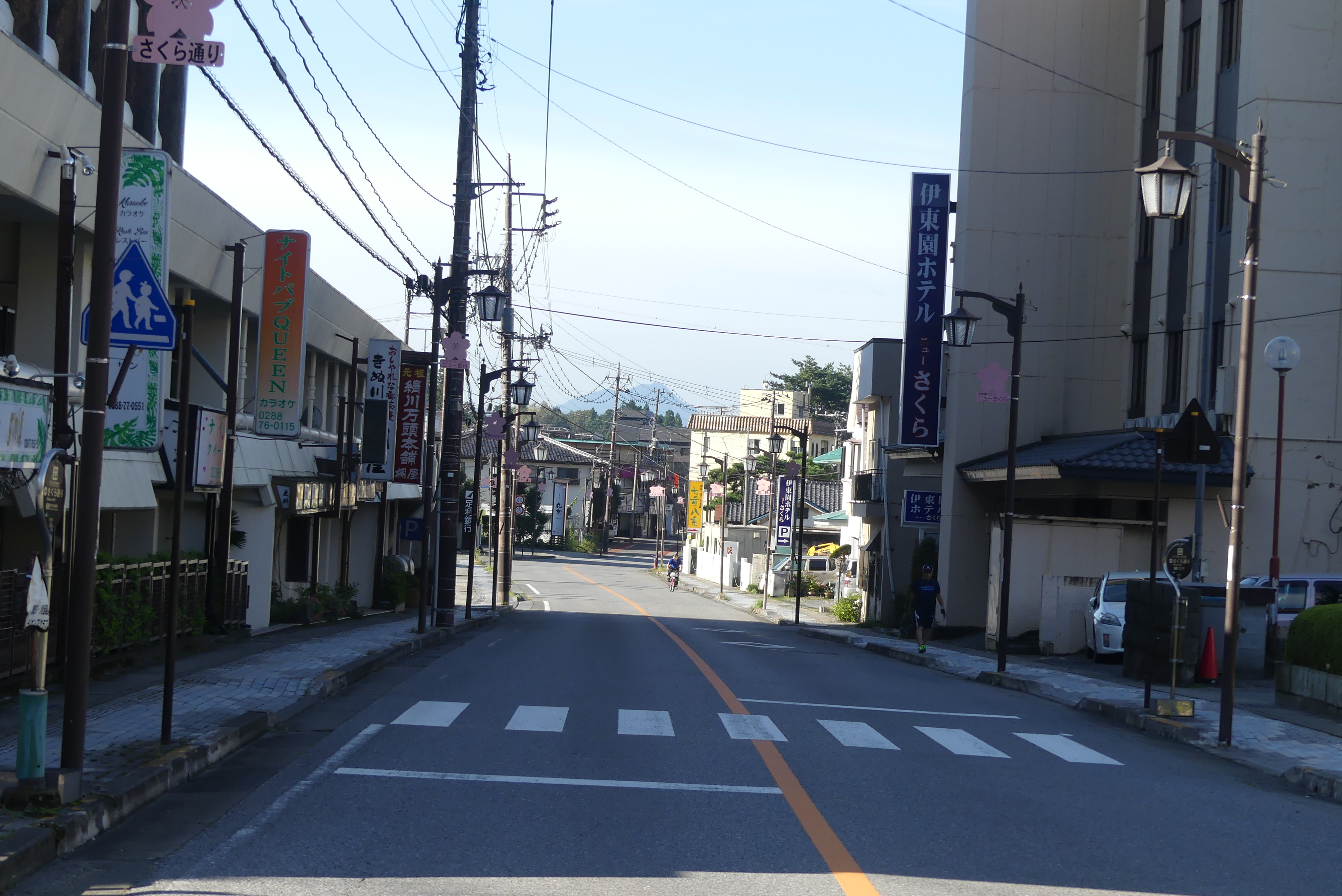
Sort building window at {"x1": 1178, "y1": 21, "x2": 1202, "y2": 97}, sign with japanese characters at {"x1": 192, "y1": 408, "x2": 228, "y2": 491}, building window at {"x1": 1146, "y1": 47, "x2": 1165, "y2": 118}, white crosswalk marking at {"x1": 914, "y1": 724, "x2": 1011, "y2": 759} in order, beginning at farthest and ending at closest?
building window at {"x1": 1146, "y1": 47, "x2": 1165, "y2": 118}, building window at {"x1": 1178, "y1": 21, "x2": 1202, "y2": 97}, sign with japanese characters at {"x1": 192, "y1": 408, "x2": 228, "y2": 491}, white crosswalk marking at {"x1": 914, "y1": 724, "x2": 1011, "y2": 759}

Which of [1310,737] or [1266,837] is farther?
[1310,737]

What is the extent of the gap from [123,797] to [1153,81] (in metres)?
30.2

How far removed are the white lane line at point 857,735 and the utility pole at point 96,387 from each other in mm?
6503

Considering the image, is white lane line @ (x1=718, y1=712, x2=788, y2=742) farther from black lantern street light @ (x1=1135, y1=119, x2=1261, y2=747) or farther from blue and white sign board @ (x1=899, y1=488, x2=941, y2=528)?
blue and white sign board @ (x1=899, y1=488, x2=941, y2=528)

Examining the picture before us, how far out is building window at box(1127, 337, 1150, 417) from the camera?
29688mm

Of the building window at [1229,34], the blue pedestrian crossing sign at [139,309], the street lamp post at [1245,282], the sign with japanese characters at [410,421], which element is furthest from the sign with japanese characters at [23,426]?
the building window at [1229,34]

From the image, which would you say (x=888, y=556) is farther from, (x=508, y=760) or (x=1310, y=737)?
(x=508, y=760)

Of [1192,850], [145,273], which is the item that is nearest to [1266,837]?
[1192,850]

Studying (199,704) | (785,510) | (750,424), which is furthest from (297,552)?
(750,424)

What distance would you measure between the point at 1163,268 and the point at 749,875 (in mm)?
25282

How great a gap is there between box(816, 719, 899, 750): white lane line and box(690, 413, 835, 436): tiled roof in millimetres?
75342

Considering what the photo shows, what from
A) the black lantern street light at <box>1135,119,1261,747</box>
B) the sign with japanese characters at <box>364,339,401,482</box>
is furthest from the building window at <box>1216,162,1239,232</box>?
the sign with japanese characters at <box>364,339,401,482</box>

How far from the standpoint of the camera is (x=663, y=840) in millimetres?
7102

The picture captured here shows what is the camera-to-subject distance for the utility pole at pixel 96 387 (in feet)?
23.7
